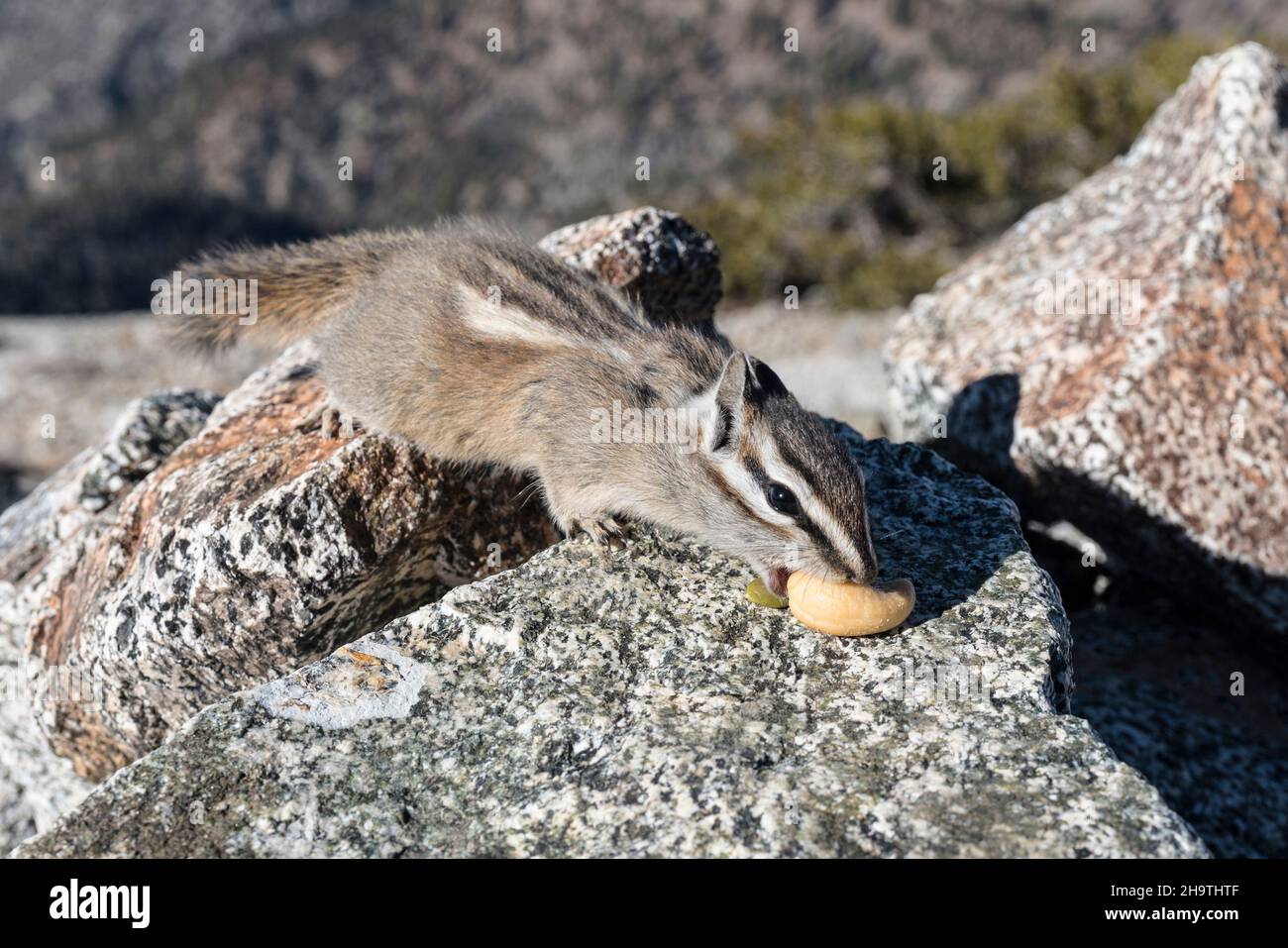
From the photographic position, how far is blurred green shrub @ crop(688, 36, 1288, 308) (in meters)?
20.9

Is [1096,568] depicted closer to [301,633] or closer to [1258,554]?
[1258,554]

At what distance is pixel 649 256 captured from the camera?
6578 millimetres

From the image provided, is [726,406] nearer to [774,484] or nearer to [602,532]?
[774,484]

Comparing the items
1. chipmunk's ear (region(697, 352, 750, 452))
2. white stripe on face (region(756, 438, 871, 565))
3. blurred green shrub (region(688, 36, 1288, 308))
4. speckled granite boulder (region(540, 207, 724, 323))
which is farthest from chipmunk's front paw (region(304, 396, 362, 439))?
blurred green shrub (region(688, 36, 1288, 308))

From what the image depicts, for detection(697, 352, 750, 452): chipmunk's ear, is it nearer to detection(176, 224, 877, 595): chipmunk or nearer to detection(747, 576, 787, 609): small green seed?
detection(176, 224, 877, 595): chipmunk

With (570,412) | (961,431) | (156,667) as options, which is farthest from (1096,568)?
(156,667)

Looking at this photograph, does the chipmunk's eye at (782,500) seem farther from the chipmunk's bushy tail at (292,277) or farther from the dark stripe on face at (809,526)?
the chipmunk's bushy tail at (292,277)

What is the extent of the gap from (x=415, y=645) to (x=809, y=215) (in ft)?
77.1

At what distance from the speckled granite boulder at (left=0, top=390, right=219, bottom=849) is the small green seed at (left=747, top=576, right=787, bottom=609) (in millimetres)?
3864

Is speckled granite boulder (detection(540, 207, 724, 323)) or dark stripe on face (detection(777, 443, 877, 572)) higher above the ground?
speckled granite boulder (detection(540, 207, 724, 323))

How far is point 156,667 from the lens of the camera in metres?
5.12

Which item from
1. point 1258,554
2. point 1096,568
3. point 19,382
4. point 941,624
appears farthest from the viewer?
point 19,382

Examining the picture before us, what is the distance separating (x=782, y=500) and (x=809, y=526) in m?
0.18

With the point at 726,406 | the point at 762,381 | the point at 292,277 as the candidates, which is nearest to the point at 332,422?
the point at 292,277
